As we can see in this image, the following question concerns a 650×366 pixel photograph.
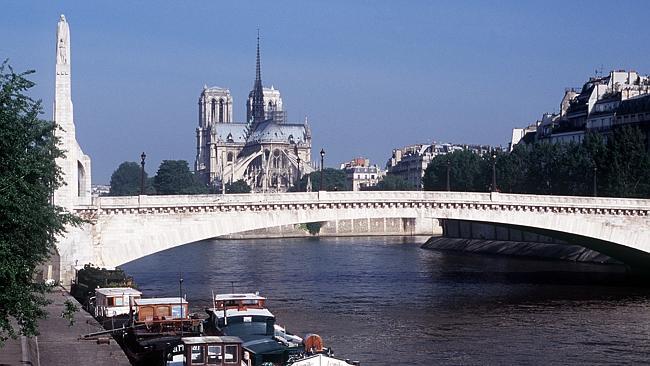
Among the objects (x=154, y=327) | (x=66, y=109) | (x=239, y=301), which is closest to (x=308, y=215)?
(x=66, y=109)

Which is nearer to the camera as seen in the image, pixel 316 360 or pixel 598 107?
pixel 316 360

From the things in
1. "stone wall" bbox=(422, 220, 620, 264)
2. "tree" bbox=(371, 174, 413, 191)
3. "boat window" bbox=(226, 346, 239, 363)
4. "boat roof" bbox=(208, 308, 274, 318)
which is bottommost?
"boat window" bbox=(226, 346, 239, 363)

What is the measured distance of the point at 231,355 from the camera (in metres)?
28.5

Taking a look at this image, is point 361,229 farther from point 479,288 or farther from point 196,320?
point 196,320

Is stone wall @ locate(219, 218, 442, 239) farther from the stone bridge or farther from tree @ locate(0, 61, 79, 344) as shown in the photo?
tree @ locate(0, 61, 79, 344)

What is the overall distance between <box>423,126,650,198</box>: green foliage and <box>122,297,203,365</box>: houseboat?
44173 millimetres

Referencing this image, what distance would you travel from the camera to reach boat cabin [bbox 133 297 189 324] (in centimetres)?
3697

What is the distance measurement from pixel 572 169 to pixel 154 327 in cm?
5654

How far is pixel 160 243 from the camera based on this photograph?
173 ft

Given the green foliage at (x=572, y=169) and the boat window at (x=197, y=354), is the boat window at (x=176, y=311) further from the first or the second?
the green foliage at (x=572, y=169)

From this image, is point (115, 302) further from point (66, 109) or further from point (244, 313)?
point (66, 109)

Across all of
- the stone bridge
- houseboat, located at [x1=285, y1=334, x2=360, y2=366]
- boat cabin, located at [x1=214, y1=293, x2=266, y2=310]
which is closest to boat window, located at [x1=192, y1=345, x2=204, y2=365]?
houseboat, located at [x1=285, y1=334, x2=360, y2=366]

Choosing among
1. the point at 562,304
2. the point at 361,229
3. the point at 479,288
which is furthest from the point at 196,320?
the point at 361,229

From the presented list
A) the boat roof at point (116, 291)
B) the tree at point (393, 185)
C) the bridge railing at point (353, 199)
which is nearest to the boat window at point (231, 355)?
the boat roof at point (116, 291)
